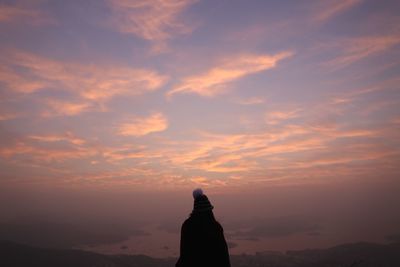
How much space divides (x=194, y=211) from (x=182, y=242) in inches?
36.4

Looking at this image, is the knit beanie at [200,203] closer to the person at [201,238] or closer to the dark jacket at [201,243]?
the person at [201,238]

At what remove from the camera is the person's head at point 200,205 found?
7.98 metres

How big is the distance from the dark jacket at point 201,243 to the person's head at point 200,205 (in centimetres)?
5

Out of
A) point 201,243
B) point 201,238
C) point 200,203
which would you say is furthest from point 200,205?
point 201,243

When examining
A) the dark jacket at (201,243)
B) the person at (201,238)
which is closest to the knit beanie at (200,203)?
the person at (201,238)

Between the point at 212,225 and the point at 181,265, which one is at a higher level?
the point at 212,225

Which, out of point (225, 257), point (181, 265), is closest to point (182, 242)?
point (181, 265)

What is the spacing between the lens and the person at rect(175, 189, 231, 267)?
26.5ft

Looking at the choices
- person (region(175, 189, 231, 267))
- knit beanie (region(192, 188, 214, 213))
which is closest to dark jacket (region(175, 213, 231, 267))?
person (region(175, 189, 231, 267))

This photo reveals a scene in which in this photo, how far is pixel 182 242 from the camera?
8.26 m

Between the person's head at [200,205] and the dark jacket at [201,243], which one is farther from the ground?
the person's head at [200,205]

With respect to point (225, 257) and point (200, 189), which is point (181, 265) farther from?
point (200, 189)

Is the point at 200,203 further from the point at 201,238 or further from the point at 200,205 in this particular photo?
the point at 201,238

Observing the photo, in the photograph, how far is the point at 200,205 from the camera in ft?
26.1
